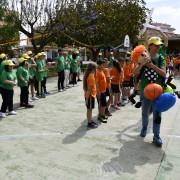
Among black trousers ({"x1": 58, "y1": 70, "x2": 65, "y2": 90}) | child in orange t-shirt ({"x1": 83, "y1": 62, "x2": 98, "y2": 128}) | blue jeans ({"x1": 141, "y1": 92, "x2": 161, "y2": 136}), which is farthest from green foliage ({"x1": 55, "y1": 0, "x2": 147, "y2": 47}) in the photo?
blue jeans ({"x1": 141, "y1": 92, "x2": 161, "y2": 136})

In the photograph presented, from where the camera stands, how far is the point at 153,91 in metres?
6.45

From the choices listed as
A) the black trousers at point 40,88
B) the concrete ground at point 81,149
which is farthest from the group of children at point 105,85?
the black trousers at point 40,88

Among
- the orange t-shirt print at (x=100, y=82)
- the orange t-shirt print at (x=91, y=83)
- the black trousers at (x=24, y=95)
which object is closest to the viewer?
the orange t-shirt print at (x=91, y=83)

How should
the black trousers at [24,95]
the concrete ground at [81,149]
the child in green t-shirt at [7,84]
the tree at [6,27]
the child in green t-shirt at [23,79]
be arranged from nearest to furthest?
the concrete ground at [81,149], the child in green t-shirt at [7,84], the child in green t-shirt at [23,79], the black trousers at [24,95], the tree at [6,27]

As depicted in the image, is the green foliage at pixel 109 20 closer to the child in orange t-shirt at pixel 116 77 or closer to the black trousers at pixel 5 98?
the child in orange t-shirt at pixel 116 77

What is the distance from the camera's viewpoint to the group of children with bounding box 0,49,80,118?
936 cm

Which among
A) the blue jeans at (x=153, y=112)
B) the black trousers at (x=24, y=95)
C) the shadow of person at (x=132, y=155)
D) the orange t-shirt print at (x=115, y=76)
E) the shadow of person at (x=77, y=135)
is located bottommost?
the shadow of person at (x=77, y=135)

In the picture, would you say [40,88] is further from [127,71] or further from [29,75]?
[127,71]

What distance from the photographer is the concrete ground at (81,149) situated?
17.6 feet

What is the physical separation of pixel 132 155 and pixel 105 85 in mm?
2883

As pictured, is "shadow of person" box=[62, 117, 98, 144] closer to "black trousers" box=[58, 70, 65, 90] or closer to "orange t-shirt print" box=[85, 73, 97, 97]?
"orange t-shirt print" box=[85, 73, 97, 97]

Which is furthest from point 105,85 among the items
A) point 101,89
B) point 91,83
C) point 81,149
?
point 81,149

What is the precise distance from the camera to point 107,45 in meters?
30.7

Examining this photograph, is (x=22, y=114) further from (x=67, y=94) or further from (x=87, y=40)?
(x=87, y=40)
